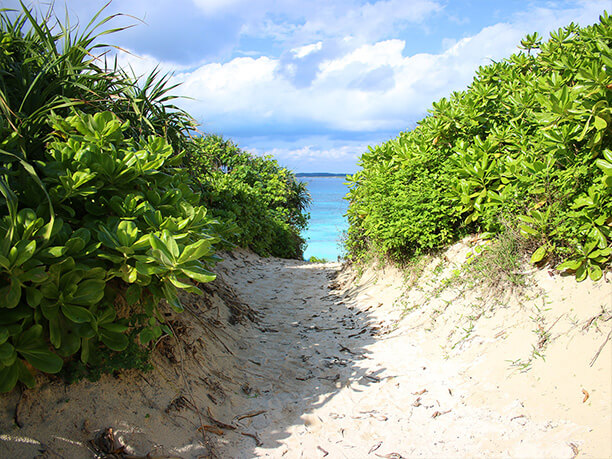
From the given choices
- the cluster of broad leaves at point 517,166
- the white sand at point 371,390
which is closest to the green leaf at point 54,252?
the white sand at point 371,390

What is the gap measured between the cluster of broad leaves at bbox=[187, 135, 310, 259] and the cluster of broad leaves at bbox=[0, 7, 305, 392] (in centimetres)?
549

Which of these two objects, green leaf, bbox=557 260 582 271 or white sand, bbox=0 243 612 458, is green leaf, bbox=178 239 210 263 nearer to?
white sand, bbox=0 243 612 458

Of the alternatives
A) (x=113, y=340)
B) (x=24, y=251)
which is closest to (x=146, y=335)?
(x=113, y=340)

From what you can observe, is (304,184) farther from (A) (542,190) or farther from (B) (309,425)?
(B) (309,425)

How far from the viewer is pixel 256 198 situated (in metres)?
11.4

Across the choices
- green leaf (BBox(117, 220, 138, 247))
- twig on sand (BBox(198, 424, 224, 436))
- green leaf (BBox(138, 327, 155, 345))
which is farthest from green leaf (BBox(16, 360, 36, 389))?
twig on sand (BBox(198, 424, 224, 436))

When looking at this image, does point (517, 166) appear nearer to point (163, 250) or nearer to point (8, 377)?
point (163, 250)

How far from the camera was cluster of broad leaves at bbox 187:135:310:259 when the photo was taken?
10.5 m

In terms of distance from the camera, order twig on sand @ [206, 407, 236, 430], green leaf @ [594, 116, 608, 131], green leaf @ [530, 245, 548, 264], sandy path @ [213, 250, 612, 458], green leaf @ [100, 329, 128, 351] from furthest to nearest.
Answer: green leaf @ [530, 245, 548, 264] < green leaf @ [594, 116, 608, 131] < twig on sand @ [206, 407, 236, 430] < sandy path @ [213, 250, 612, 458] < green leaf @ [100, 329, 128, 351]

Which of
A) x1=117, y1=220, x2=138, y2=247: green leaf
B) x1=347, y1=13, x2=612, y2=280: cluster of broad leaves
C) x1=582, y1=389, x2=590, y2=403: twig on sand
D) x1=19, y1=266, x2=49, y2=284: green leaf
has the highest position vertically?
x1=347, y1=13, x2=612, y2=280: cluster of broad leaves

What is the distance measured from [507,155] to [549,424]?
3.42 m

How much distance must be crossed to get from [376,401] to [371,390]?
198mm

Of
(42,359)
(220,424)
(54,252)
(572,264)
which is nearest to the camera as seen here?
(54,252)

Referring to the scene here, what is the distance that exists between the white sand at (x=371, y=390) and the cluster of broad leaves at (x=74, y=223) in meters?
0.39
